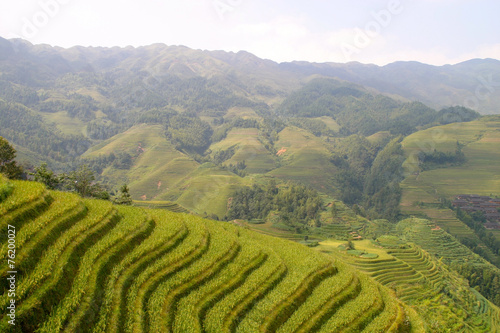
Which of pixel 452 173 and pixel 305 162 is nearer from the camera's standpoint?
pixel 452 173

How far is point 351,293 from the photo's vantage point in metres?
20.3

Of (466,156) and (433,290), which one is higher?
(466,156)

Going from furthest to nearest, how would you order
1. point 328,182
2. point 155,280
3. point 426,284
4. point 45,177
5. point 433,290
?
point 328,182 < point 426,284 < point 433,290 < point 45,177 < point 155,280

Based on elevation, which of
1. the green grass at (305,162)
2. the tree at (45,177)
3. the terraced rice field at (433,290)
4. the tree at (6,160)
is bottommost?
the terraced rice field at (433,290)

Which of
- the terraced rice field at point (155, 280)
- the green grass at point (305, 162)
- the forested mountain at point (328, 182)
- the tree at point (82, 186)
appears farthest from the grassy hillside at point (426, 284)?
the green grass at point (305, 162)

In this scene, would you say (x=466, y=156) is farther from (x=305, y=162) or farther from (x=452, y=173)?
(x=305, y=162)

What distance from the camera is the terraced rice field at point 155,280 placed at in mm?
11875

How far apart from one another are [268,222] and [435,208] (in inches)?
2204

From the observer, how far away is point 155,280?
15.4 metres

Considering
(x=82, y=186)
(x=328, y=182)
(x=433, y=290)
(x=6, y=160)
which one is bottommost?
(x=328, y=182)

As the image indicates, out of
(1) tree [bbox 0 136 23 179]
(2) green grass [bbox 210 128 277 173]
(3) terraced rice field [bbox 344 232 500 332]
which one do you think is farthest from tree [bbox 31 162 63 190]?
(2) green grass [bbox 210 128 277 173]

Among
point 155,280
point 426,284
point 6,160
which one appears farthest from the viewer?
point 426,284

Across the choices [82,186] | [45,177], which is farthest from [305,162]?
[45,177]

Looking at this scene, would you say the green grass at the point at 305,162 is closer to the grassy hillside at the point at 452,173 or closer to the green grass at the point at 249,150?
the green grass at the point at 249,150
